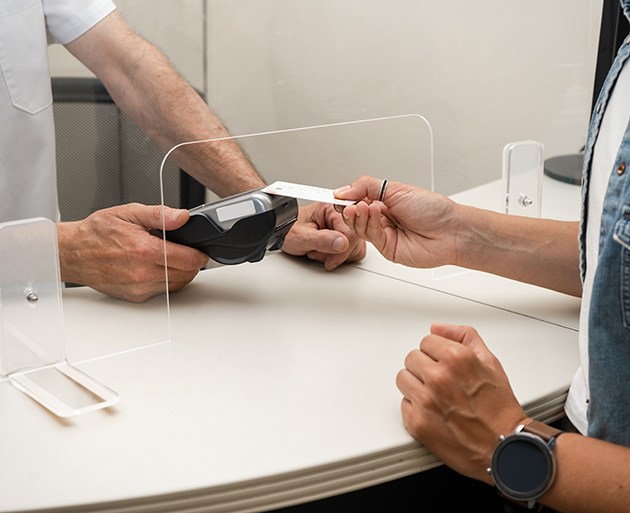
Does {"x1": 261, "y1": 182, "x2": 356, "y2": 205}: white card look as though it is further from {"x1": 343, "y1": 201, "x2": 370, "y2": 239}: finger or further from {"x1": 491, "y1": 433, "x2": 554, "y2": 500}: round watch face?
{"x1": 491, "y1": 433, "x2": 554, "y2": 500}: round watch face

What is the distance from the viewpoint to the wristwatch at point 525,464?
837 millimetres

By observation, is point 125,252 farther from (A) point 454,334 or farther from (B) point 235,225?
(A) point 454,334

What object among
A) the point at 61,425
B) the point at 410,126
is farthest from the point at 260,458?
the point at 410,126

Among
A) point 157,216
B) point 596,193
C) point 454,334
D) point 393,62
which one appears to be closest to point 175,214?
point 157,216

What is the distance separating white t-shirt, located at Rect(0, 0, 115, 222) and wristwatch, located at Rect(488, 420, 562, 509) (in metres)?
0.80

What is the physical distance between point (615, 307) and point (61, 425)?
0.54 m

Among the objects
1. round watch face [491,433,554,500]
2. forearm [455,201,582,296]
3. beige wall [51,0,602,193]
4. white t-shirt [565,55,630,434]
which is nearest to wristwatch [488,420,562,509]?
round watch face [491,433,554,500]

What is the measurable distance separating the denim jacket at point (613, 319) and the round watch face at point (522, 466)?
0.08 m

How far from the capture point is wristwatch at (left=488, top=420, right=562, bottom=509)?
0.84 metres

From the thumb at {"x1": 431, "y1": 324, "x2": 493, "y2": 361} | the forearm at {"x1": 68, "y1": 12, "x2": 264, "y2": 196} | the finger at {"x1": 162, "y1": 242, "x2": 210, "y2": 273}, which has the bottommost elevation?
the thumb at {"x1": 431, "y1": 324, "x2": 493, "y2": 361}

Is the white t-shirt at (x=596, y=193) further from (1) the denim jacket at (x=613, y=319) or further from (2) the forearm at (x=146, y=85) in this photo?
(2) the forearm at (x=146, y=85)

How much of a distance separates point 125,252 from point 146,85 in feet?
1.35

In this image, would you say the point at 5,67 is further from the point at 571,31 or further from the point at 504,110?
the point at 571,31

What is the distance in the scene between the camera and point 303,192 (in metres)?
1.16
